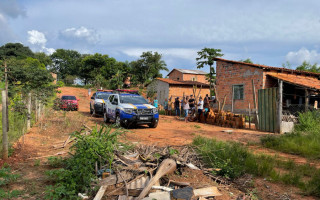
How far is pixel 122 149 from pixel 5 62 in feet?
13.1

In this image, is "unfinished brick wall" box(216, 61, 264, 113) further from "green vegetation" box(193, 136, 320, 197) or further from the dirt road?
"green vegetation" box(193, 136, 320, 197)

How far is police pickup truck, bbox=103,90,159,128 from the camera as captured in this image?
11211 millimetres

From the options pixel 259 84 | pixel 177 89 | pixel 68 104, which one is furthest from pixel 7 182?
pixel 177 89

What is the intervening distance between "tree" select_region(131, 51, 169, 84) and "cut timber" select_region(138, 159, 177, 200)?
43.8 m

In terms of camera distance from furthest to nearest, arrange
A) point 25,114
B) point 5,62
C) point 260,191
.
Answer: point 25,114 < point 5,62 < point 260,191

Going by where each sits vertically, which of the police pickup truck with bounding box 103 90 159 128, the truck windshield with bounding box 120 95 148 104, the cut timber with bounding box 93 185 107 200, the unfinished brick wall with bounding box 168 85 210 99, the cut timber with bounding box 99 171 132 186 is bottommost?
the cut timber with bounding box 93 185 107 200

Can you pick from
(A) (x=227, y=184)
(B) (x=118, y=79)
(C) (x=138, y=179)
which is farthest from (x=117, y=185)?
(B) (x=118, y=79)

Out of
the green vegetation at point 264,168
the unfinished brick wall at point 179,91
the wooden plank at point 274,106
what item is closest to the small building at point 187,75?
the unfinished brick wall at point 179,91

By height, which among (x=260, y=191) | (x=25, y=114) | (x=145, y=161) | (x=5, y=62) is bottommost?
(x=260, y=191)

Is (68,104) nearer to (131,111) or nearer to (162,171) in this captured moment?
(131,111)

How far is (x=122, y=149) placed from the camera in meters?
5.32

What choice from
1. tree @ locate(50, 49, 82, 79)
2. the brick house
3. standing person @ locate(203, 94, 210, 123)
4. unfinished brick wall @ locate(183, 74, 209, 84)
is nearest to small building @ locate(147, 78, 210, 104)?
the brick house

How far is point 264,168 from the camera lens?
17.9 feet

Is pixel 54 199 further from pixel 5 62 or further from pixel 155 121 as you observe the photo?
pixel 155 121
